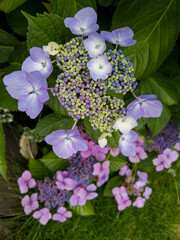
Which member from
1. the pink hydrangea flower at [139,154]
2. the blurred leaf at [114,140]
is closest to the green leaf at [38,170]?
the pink hydrangea flower at [139,154]

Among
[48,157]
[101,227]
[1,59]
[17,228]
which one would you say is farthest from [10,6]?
[101,227]

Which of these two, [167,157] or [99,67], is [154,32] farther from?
[167,157]

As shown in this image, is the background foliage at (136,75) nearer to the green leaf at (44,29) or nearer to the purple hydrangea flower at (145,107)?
the green leaf at (44,29)

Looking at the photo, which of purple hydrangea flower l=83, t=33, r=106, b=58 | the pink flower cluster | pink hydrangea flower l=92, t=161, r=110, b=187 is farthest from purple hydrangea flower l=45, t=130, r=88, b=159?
the pink flower cluster

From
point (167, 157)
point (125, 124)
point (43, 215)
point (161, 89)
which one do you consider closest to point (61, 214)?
Result: point (43, 215)

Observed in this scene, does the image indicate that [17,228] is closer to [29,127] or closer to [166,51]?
[29,127]

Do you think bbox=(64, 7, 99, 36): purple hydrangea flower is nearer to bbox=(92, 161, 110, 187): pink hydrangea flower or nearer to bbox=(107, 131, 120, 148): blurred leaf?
bbox=(107, 131, 120, 148): blurred leaf
